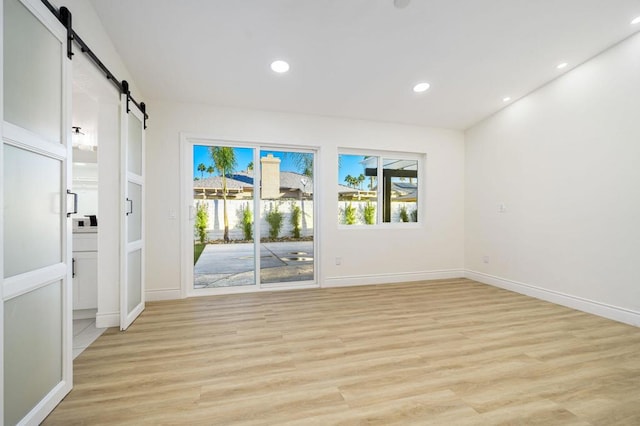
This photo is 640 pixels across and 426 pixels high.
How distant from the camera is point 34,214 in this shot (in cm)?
154

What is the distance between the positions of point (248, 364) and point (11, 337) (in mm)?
1346

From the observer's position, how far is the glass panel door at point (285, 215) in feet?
13.5

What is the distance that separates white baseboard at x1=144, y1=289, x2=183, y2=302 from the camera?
3.59m

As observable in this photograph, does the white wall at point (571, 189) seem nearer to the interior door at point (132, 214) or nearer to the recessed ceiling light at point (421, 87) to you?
the recessed ceiling light at point (421, 87)

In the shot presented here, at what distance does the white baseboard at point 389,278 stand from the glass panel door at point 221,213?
4.16 feet

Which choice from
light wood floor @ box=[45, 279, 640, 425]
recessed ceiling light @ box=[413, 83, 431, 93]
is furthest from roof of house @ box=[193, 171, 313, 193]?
recessed ceiling light @ box=[413, 83, 431, 93]

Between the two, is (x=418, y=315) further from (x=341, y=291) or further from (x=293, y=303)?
(x=293, y=303)

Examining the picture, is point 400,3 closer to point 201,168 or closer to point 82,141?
point 201,168

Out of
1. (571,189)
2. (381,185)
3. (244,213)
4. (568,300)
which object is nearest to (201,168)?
(244,213)

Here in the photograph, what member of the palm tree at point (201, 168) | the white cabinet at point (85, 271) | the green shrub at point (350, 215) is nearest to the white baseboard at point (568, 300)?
the green shrub at point (350, 215)

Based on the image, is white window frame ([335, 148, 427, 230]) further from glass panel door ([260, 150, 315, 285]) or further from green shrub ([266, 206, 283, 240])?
green shrub ([266, 206, 283, 240])

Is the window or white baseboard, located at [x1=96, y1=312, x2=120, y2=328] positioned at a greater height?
the window

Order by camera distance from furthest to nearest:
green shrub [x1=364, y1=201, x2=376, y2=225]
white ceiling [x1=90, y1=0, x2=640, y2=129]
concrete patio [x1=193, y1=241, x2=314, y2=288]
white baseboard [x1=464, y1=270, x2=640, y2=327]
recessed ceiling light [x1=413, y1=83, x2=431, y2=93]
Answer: green shrub [x1=364, y1=201, x2=376, y2=225] → concrete patio [x1=193, y1=241, x2=314, y2=288] → recessed ceiling light [x1=413, y1=83, x2=431, y2=93] → white baseboard [x1=464, y1=270, x2=640, y2=327] → white ceiling [x1=90, y1=0, x2=640, y2=129]

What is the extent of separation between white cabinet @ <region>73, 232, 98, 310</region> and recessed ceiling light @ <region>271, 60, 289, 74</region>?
269cm
